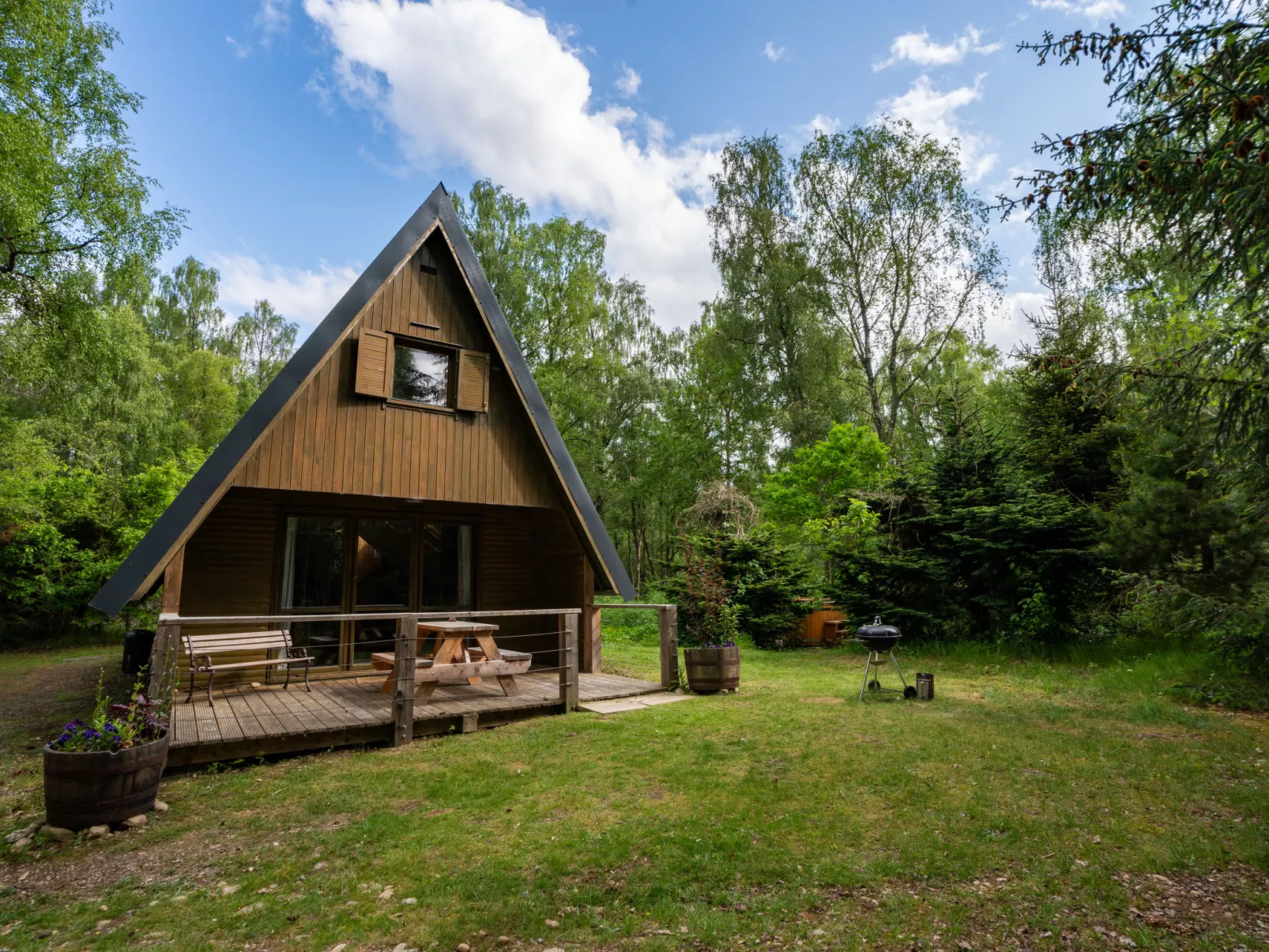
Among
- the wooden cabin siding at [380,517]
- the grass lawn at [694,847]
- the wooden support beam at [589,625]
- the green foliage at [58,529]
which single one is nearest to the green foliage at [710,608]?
the wooden support beam at [589,625]

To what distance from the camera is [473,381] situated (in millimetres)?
8461

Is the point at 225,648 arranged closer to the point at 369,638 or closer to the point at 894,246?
the point at 369,638

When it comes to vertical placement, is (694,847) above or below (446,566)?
below

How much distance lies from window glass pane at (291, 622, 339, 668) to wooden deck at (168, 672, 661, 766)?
0.47 metres

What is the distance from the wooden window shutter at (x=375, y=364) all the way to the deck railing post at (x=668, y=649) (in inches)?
168

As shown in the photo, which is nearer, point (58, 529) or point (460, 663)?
point (460, 663)

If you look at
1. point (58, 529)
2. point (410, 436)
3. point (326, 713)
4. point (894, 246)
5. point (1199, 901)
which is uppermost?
point (894, 246)

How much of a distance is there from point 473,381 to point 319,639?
12.8ft

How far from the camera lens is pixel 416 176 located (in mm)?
14164

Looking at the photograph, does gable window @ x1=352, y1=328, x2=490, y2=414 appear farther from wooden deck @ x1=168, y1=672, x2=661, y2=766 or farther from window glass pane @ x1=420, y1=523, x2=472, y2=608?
wooden deck @ x1=168, y1=672, x2=661, y2=766

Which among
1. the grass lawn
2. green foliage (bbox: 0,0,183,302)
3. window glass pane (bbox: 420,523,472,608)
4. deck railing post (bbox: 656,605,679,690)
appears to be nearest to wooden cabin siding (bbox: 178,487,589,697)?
window glass pane (bbox: 420,523,472,608)

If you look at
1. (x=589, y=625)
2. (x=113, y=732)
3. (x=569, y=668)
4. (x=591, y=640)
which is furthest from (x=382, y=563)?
(x=113, y=732)

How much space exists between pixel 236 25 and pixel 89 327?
560cm

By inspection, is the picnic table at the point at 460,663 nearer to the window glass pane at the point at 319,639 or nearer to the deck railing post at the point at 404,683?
the deck railing post at the point at 404,683
